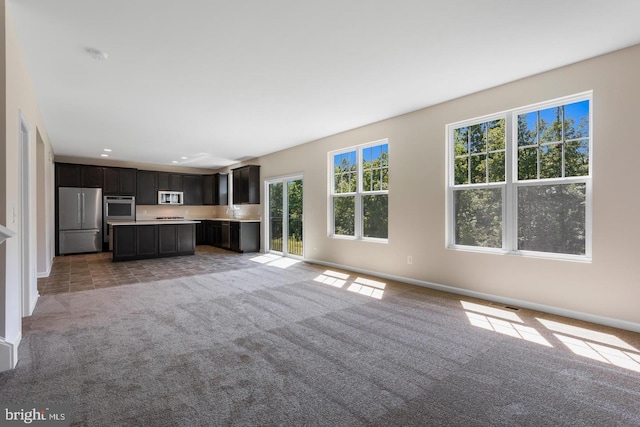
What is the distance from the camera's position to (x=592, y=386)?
2145 millimetres

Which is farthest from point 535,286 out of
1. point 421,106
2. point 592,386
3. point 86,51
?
point 86,51

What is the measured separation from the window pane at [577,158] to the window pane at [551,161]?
0.06 m

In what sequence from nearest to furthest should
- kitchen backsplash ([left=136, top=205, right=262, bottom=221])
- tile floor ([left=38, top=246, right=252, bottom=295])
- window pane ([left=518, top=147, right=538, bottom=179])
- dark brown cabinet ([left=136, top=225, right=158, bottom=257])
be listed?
1. window pane ([left=518, top=147, right=538, bottom=179])
2. tile floor ([left=38, top=246, right=252, bottom=295])
3. dark brown cabinet ([left=136, top=225, right=158, bottom=257])
4. kitchen backsplash ([left=136, top=205, right=262, bottom=221])

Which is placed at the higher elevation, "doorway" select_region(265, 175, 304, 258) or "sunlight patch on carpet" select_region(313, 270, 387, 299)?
"doorway" select_region(265, 175, 304, 258)

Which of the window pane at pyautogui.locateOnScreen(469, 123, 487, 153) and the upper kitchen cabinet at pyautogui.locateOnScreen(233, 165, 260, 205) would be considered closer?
the window pane at pyautogui.locateOnScreen(469, 123, 487, 153)

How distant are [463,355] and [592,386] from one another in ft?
2.63

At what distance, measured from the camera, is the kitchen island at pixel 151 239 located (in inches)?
279

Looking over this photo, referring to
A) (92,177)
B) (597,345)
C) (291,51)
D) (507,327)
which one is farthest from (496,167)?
(92,177)

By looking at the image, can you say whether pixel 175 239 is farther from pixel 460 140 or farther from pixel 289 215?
pixel 460 140

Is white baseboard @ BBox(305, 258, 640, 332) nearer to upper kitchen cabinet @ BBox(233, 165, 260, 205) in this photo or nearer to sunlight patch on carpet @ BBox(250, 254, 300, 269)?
sunlight patch on carpet @ BBox(250, 254, 300, 269)

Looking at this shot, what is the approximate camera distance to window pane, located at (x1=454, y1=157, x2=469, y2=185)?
4379 millimetres

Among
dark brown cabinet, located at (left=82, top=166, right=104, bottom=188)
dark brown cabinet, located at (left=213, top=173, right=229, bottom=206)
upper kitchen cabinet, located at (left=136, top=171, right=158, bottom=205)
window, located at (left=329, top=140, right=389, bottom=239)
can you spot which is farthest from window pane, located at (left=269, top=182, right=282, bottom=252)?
dark brown cabinet, located at (left=82, top=166, right=104, bottom=188)

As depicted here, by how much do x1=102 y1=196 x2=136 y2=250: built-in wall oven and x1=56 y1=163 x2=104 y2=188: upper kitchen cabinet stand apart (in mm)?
→ 525

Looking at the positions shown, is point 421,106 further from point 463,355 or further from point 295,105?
point 463,355
